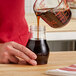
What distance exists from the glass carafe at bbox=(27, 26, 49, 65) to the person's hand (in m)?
0.03

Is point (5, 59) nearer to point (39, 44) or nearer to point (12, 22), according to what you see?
point (39, 44)

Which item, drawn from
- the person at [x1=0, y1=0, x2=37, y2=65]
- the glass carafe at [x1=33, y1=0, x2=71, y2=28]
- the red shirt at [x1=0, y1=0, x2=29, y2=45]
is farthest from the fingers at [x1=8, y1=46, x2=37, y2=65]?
the red shirt at [x1=0, y1=0, x2=29, y2=45]

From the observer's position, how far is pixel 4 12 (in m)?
1.99

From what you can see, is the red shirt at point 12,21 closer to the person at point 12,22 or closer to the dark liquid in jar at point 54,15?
the person at point 12,22

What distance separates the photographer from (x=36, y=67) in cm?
126

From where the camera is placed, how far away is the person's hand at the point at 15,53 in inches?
51.2

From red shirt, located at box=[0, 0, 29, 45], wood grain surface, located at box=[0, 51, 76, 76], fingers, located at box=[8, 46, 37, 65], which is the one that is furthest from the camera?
red shirt, located at box=[0, 0, 29, 45]

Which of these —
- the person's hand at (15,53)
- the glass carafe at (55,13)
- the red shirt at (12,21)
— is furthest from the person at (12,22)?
the glass carafe at (55,13)

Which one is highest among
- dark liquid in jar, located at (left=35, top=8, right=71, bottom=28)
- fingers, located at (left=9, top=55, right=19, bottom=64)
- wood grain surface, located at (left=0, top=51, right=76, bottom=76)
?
dark liquid in jar, located at (left=35, top=8, right=71, bottom=28)

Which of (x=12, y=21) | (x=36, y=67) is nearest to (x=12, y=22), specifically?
(x=12, y=21)

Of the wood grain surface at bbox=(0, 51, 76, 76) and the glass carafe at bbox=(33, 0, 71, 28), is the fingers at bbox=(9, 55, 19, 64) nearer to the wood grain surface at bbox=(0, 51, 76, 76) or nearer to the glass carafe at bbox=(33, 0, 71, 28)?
the wood grain surface at bbox=(0, 51, 76, 76)

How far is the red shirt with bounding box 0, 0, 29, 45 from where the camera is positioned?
6.54 feet

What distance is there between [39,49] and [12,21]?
A: 78 centimetres

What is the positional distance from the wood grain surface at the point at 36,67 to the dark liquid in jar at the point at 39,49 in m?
0.04
